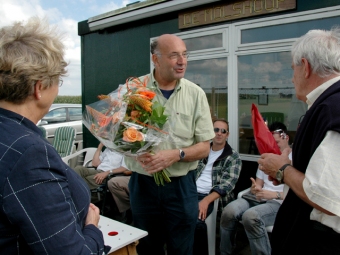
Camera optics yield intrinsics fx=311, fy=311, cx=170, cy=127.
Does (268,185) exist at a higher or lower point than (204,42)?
lower

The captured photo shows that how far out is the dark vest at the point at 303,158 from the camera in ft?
4.15

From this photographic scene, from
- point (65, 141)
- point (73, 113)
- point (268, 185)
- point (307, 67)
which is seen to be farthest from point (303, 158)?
point (73, 113)

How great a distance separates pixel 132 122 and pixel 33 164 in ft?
3.20

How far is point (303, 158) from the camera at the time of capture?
4.66 feet

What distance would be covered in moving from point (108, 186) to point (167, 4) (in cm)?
251

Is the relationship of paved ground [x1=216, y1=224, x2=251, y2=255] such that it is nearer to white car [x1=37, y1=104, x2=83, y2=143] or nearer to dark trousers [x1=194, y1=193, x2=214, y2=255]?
dark trousers [x1=194, y1=193, x2=214, y2=255]

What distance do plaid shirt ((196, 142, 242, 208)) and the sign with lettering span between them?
62.3 inches

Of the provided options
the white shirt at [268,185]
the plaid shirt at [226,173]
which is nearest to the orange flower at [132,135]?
the plaid shirt at [226,173]

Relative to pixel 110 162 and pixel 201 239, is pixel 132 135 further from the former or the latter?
pixel 110 162

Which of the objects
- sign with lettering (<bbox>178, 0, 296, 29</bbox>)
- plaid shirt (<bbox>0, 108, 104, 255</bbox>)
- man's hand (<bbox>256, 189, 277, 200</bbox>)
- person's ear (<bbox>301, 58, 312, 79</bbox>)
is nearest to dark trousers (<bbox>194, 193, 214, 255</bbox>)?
man's hand (<bbox>256, 189, 277, 200</bbox>)

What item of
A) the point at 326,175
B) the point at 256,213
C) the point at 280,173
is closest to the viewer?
the point at 326,175

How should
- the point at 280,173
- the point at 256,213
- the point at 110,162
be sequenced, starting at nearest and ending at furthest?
the point at 280,173
the point at 256,213
the point at 110,162

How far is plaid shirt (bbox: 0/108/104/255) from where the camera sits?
913mm

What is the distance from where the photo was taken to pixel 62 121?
31.8 ft
